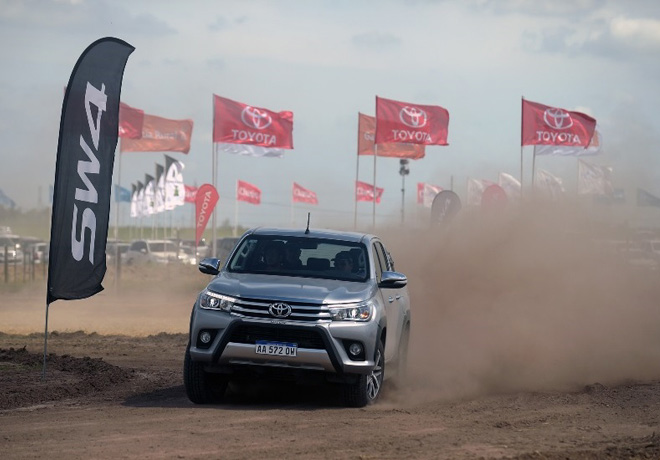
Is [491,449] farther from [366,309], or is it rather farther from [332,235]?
[332,235]

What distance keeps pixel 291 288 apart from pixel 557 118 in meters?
32.2

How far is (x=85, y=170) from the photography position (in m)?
12.9

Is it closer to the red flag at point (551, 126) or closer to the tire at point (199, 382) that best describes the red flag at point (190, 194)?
Result: the red flag at point (551, 126)

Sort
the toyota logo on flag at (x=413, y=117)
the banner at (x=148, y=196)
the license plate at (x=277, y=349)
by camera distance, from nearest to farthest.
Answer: the license plate at (x=277, y=349) < the toyota logo on flag at (x=413, y=117) < the banner at (x=148, y=196)

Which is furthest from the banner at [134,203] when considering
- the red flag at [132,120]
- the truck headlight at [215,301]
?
the truck headlight at [215,301]

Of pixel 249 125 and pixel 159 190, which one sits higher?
pixel 249 125

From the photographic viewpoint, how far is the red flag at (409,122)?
39.9 meters

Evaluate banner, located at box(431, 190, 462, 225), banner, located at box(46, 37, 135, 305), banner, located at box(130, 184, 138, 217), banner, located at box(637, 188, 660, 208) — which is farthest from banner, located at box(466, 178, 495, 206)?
banner, located at box(46, 37, 135, 305)

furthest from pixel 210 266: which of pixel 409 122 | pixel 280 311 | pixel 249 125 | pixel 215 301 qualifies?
pixel 409 122

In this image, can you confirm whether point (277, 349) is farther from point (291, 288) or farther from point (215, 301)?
point (215, 301)

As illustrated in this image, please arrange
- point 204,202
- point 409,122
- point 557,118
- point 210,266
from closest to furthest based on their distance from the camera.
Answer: point 210,266 < point 204,202 < point 409,122 < point 557,118

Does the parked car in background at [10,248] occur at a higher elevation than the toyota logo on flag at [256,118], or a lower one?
lower

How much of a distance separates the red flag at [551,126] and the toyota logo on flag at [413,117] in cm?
392

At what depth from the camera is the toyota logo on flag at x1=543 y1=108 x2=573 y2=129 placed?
4125 centimetres
